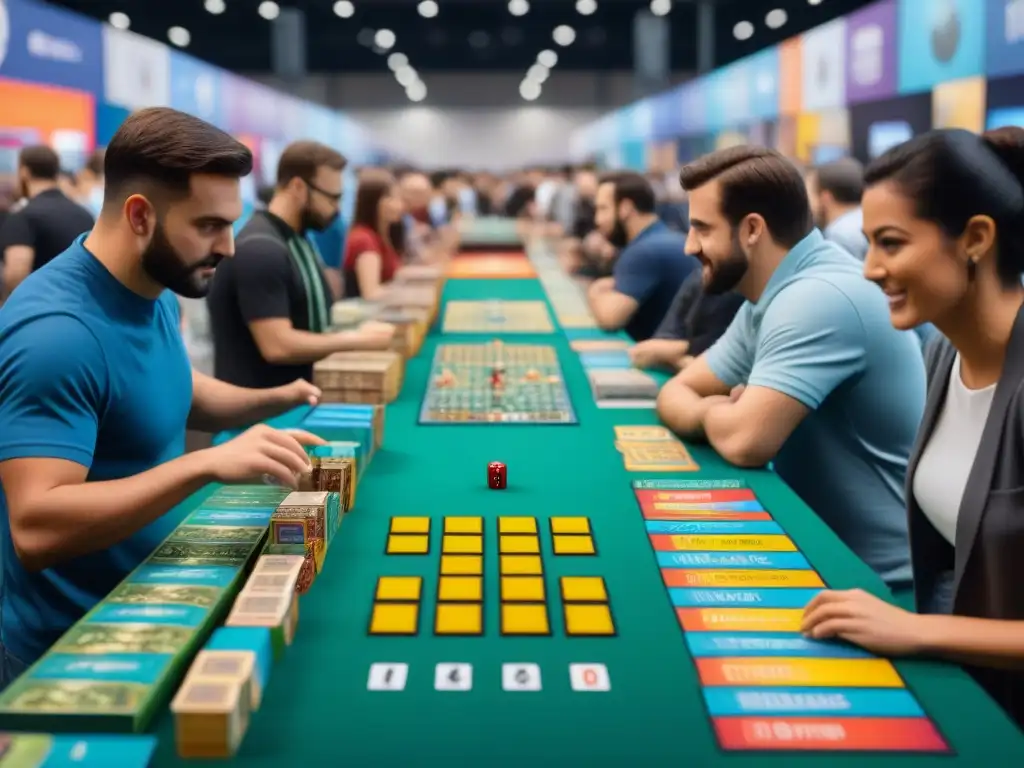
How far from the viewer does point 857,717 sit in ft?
4.40

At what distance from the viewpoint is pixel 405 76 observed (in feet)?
95.7

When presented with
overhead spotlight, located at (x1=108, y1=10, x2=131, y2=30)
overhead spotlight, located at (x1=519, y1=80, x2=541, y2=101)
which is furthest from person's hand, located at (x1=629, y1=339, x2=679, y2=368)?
overhead spotlight, located at (x1=519, y1=80, x2=541, y2=101)

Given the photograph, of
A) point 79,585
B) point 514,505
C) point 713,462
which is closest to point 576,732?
point 514,505

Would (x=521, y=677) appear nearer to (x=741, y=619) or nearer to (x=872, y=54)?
(x=741, y=619)

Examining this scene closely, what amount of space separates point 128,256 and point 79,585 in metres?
0.59

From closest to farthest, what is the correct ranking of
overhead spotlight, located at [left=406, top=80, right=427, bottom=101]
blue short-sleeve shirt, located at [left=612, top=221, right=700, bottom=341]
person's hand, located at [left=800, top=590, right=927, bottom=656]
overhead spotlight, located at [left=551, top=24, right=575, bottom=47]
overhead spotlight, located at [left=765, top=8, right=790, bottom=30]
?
person's hand, located at [left=800, top=590, right=927, bottom=656] < blue short-sleeve shirt, located at [left=612, top=221, right=700, bottom=341] < overhead spotlight, located at [left=765, top=8, right=790, bottom=30] < overhead spotlight, located at [left=551, top=24, right=575, bottom=47] < overhead spotlight, located at [left=406, top=80, right=427, bottom=101]

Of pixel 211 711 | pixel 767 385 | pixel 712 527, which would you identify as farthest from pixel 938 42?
pixel 211 711

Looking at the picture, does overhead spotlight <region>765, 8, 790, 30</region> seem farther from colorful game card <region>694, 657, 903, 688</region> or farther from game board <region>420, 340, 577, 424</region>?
colorful game card <region>694, 657, 903, 688</region>

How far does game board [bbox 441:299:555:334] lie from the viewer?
181 inches

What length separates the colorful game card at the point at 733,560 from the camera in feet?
6.00

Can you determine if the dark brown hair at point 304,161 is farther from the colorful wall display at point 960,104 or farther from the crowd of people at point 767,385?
the colorful wall display at point 960,104

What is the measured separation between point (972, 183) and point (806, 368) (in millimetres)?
795

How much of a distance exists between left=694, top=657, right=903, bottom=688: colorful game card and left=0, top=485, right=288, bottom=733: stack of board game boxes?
0.70 m

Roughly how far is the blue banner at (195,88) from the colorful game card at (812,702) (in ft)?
22.6
